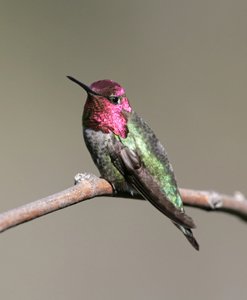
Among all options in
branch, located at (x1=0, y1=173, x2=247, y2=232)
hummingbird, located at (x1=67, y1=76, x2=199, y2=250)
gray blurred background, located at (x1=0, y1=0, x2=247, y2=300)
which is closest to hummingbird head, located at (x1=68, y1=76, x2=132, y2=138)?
hummingbird, located at (x1=67, y1=76, x2=199, y2=250)

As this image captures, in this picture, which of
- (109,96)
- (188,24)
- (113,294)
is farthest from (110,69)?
(109,96)

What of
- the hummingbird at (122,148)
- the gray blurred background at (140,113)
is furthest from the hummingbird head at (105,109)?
the gray blurred background at (140,113)

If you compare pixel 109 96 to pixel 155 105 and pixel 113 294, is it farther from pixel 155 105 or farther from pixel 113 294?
pixel 155 105

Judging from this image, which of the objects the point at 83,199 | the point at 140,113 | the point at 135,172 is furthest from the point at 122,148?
the point at 140,113

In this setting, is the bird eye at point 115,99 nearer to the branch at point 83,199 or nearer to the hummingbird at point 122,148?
the hummingbird at point 122,148

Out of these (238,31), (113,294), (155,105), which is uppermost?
(238,31)

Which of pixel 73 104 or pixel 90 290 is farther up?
pixel 73 104

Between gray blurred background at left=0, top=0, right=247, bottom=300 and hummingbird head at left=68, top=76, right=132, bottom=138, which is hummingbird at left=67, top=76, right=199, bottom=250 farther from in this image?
gray blurred background at left=0, top=0, right=247, bottom=300
